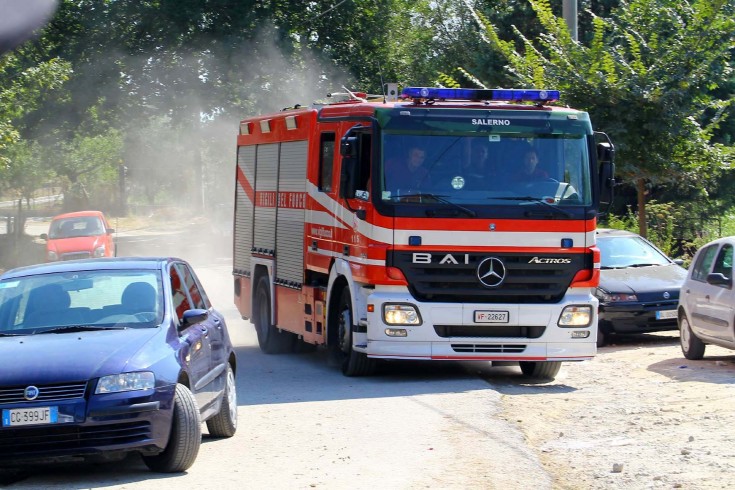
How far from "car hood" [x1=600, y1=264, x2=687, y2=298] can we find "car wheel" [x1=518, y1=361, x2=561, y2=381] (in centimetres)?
379

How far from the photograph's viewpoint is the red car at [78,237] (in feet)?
100

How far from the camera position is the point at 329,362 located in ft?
49.0

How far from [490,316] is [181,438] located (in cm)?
549

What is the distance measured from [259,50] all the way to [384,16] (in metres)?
5.16

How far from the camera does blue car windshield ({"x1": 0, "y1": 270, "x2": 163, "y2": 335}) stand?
8805mm

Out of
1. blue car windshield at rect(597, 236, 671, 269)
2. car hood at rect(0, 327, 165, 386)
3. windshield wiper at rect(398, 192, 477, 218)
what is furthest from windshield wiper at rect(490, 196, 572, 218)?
blue car windshield at rect(597, 236, 671, 269)

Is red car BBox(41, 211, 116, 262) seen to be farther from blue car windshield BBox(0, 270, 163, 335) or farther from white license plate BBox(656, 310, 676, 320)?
blue car windshield BBox(0, 270, 163, 335)

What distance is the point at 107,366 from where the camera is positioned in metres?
7.78

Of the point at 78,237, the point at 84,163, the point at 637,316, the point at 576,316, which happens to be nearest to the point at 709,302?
the point at 576,316

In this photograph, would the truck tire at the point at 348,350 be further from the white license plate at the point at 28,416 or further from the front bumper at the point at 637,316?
the white license plate at the point at 28,416

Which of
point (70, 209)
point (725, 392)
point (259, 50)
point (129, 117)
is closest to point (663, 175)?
point (725, 392)

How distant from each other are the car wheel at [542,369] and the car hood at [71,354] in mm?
6272

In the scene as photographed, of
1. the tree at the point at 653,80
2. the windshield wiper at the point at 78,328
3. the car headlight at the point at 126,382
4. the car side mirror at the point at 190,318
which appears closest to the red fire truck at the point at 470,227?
the car side mirror at the point at 190,318

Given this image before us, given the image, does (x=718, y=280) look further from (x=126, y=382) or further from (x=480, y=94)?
(x=126, y=382)
